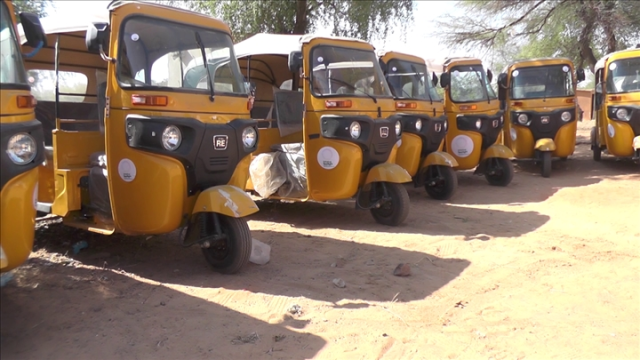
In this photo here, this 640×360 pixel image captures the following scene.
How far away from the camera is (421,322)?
402cm

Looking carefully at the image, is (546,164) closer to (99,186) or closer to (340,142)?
(340,142)

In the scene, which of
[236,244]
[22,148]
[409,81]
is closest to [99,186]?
[236,244]

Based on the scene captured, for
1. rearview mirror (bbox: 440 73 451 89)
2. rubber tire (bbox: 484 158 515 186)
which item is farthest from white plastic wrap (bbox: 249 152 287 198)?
rubber tire (bbox: 484 158 515 186)

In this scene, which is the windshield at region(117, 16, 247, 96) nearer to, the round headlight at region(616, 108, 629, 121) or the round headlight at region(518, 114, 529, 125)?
the round headlight at region(518, 114, 529, 125)

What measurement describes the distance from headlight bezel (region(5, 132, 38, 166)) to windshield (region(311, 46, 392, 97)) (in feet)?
12.7

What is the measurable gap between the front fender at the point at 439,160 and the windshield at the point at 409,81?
0.97 m

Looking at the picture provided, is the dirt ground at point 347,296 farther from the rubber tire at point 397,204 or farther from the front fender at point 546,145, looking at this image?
the front fender at point 546,145

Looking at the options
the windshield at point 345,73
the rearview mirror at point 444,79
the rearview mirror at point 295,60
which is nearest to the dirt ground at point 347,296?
the windshield at point 345,73

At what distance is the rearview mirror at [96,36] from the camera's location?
4.57 m

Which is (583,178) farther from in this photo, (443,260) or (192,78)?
(192,78)

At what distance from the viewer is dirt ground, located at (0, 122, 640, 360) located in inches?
141

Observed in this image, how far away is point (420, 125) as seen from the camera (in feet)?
28.3

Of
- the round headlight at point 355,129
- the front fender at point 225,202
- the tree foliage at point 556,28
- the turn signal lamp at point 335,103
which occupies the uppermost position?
the tree foliage at point 556,28

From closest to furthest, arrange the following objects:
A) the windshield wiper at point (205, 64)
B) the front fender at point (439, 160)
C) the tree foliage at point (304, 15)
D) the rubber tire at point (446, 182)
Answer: the windshield wiper at point (205, 64)
the front fender at point (439, 160)
the rubber tire at point (446, 182)
the tree foliage at point (304, 15)
